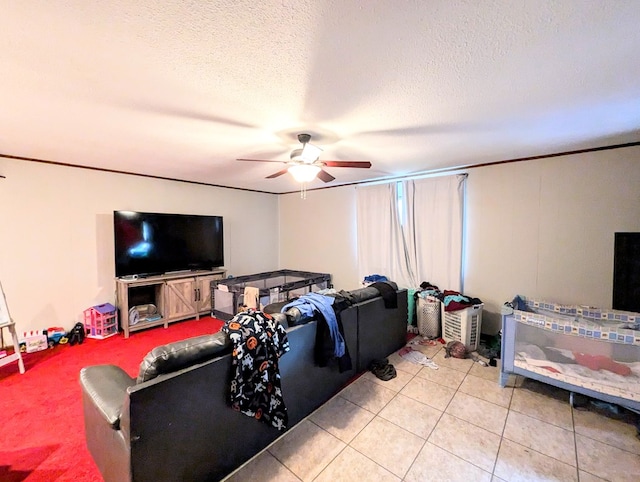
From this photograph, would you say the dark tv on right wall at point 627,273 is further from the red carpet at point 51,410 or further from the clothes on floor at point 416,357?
the red carpet at point 51,410

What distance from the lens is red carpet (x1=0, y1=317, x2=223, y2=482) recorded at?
170 cm

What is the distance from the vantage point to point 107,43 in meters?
1.29

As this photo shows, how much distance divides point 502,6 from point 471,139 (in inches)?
67.0

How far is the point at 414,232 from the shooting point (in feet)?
13.8

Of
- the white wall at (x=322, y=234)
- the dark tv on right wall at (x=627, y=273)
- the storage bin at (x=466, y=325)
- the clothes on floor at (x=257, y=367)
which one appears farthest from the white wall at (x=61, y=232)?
the dark tv on right wall at (x=627, y=273)

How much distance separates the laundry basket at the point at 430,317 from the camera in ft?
12.1

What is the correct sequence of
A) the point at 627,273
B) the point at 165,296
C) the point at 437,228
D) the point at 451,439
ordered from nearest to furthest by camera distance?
the point at 451,439
the point at 627,273
the point at 437,228
the point at 165,296

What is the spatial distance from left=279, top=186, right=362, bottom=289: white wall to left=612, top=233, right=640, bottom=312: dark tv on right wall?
3.17 m

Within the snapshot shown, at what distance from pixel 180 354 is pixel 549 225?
3.93 metres

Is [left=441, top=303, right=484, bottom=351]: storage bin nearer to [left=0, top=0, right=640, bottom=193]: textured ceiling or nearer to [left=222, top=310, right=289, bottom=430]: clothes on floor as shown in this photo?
[left=0, top=0, right=640, bottom=193]: textured ceiling

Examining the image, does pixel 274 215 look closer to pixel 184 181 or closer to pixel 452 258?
pixel 184 181

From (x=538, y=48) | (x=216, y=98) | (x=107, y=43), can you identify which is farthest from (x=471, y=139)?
(x=107, y=43)

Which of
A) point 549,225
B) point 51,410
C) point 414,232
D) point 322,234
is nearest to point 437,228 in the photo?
point 414,232

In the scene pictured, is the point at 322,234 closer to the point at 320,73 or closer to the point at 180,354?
the point at 320,73
